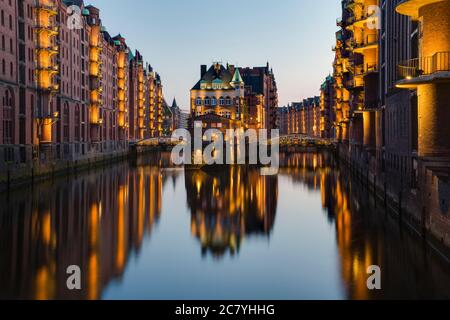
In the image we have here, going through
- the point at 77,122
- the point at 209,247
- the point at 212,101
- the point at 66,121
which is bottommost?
the point at 209,247

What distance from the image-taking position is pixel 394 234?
87.9 ft

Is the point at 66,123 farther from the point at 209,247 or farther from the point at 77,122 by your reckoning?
the point at 209,247

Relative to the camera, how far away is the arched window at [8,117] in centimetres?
4956

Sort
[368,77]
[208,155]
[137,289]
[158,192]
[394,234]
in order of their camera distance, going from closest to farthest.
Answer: [137,289] → [394,234] → [158,192] → [368,77] → [208,155]

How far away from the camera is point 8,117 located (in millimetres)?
50625

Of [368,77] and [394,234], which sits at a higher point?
[368,77]

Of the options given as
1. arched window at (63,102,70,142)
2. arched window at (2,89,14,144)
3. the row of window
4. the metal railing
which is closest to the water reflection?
the metal railing

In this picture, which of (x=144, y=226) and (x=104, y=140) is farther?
(x=104, y=140)

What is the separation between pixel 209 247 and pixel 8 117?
3229 centimetres

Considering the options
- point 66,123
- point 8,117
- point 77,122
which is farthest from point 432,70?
point 77,122

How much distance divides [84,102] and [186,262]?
63.2 meters

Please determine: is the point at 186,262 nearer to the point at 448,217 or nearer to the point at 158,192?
the point at 448,217
